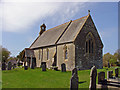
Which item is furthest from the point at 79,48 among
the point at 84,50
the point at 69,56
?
the point at 69,56

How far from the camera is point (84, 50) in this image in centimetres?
2264

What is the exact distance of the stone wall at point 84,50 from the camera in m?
21.8

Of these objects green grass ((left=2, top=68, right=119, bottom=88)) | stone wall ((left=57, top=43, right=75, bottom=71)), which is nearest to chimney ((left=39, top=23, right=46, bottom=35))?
stone wall ((left=57, top=43, right=75, bottom=71))

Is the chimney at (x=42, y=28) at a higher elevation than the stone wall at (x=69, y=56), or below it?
higher

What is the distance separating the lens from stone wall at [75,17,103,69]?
71.5 feet

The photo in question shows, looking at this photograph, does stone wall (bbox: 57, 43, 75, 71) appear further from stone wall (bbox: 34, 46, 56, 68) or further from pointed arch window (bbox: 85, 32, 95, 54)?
pointed arch window (bbox: 85, 32, 95, 54)

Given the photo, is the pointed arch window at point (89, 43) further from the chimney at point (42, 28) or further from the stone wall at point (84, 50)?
the chimney at point (42, 28)

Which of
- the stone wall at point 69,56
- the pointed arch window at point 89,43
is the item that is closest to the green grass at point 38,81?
the stone wall at point 69,56

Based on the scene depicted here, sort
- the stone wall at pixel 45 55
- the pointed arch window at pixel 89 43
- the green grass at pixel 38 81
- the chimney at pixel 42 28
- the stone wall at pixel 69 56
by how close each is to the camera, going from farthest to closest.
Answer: the chimney at pixel 42 28, the stone wall at pixel 45 55, the pointed arch window at pixel 89 43, the stone wall at pixel 69 56, the green grass at pixel 38 81

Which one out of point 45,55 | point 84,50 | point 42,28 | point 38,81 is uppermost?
point 42,28

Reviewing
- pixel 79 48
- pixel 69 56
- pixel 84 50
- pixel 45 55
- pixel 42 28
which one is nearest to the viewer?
pixel 79 48

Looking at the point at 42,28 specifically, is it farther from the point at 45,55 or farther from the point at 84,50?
the point at 84,50

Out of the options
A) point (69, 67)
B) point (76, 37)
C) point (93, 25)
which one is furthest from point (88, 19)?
point (69, 67)

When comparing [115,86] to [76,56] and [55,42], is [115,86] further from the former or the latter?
[55,42]
